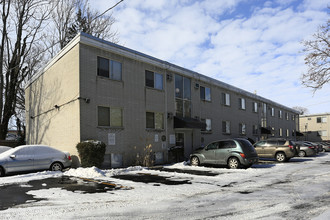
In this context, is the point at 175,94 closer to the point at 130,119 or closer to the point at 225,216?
the point at 130,119

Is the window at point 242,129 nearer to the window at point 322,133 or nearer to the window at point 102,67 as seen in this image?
the window at point 102,67

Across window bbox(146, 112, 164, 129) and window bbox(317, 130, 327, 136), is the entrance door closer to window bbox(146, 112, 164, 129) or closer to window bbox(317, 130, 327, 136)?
window bbox(146, 112, 164, 129)

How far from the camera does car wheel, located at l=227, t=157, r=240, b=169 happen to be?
13621mm

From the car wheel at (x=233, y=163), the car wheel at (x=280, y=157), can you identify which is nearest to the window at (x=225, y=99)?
the car wheel at (x=280, y=157)

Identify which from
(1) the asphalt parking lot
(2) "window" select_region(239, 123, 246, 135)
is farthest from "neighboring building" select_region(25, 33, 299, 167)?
(2) "window" select_region(239, 123, 246, 135)

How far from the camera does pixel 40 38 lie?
96.5ft

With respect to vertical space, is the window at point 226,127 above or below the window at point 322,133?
above

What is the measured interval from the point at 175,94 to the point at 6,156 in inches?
440

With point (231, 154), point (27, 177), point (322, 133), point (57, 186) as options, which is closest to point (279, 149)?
point (231, 154)

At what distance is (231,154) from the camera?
1378cm

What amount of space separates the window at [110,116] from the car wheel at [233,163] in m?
6.40

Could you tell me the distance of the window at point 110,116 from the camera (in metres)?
14.2

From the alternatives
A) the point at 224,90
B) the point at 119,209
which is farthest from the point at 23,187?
the point at 224,90

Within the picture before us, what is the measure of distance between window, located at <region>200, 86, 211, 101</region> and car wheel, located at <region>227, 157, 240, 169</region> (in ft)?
29.5
